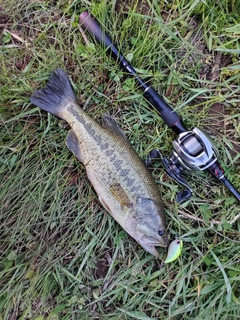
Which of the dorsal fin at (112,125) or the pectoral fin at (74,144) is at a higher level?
the pectoral fin at (74,144)

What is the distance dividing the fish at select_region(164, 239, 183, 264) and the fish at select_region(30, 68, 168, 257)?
10cm

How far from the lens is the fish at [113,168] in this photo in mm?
2746

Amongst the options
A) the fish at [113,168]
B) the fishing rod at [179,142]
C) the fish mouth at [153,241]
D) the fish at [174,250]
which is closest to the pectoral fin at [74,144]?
the fish at [113,168]

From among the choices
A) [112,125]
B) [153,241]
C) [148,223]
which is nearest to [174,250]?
[153,241]

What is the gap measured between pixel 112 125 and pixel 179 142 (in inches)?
21.7

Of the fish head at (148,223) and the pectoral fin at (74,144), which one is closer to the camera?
the fish head at (148,223)

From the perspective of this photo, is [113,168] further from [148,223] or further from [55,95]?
[55,95]

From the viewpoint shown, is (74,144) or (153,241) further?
(74,144)

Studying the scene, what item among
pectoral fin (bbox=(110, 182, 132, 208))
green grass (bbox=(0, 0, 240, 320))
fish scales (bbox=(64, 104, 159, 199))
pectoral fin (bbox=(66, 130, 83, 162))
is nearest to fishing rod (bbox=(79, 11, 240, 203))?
green grass (bbox=(0, 0, 240, 320))

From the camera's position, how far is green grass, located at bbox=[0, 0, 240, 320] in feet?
9.52

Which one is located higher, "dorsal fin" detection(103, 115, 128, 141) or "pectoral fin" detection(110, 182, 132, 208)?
"dorsal fin" detection(103, 115, 128, 141)

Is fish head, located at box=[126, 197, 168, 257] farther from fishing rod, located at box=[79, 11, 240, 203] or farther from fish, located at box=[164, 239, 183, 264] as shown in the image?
fishing rod, located at box=[79, 11, 240, 203]

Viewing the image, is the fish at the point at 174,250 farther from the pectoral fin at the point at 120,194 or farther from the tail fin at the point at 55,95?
the tail fin at the point at 55,95

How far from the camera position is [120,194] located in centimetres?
276
